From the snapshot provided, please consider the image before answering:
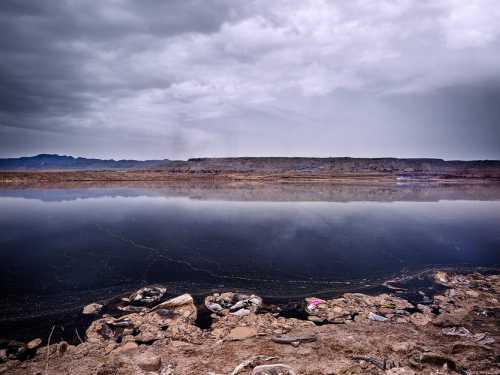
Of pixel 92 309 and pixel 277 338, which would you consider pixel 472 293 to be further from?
pixel 92 309

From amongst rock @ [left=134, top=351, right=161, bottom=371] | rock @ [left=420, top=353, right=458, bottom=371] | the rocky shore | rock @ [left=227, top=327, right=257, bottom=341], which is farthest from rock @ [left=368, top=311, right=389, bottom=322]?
rock @ [left=134, top=351, right=161, bottom=371]

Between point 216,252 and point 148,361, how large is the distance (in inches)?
240

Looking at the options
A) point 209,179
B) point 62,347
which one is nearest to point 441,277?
point 62,347

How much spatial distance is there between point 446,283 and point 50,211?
22.7 metres

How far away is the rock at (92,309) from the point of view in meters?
5.72

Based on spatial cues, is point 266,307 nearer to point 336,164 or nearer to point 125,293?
point 125,293

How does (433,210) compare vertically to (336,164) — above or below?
below

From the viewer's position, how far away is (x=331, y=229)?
13836 millimetres

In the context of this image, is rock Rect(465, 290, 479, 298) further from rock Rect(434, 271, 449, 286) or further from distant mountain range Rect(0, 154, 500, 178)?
distant mountain range Rect(0, 154, 500, 178)

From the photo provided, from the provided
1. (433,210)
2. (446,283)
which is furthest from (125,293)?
(433,210)

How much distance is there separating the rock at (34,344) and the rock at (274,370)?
3.58 metres

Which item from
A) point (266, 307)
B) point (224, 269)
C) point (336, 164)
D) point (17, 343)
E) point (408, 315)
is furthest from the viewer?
point (336, 164)

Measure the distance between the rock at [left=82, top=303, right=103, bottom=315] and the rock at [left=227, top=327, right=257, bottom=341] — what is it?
2883 mm

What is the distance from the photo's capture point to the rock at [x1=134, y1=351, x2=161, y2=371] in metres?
3.95
